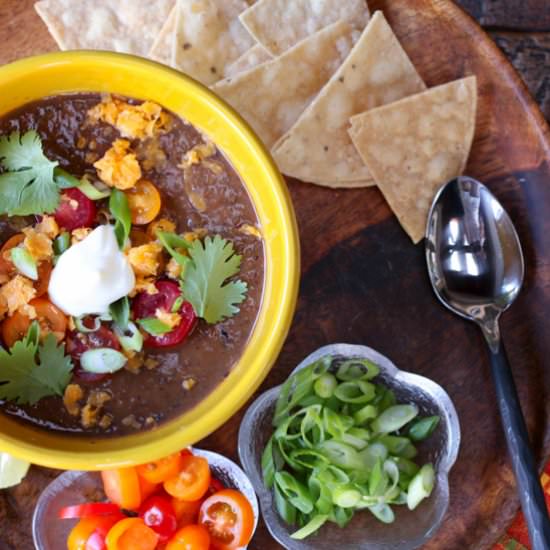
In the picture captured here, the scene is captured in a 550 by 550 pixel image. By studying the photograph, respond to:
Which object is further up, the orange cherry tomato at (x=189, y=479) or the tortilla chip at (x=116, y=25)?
the tortilla chip at (x=116, y=25)

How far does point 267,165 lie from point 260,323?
0.48 meters

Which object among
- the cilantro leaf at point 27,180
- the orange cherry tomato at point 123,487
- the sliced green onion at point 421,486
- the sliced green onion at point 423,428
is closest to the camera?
the cilantro leaf at point 27,180

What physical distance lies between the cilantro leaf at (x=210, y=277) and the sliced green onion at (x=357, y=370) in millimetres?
603

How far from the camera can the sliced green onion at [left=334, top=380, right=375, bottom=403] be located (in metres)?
2.90

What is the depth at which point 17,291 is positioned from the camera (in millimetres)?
2350

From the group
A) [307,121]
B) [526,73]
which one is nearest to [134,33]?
[307,121]

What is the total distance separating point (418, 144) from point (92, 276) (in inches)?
49.9

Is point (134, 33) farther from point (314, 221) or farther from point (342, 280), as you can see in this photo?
point (342, 280)

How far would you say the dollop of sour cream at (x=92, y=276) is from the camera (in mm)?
2355

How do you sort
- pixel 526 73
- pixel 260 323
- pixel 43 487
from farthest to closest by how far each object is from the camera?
pixel 526 73, pixel 43 487, pixel 260 323

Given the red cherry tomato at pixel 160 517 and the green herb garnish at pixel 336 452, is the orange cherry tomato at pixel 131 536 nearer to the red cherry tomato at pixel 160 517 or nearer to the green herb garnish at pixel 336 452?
the red cherry tomato at pixel 160 517

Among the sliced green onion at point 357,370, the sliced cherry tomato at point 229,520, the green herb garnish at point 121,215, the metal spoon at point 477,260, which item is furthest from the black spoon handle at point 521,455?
the green herb garnish at point 121,215

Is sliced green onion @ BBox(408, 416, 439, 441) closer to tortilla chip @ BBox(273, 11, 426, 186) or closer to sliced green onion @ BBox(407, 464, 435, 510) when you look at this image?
sliced green onion @ BBox(407, 464, 435, 510)

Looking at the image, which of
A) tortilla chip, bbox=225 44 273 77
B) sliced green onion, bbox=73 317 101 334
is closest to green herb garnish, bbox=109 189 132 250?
sliced green onion, bbox=73 317 101 334
